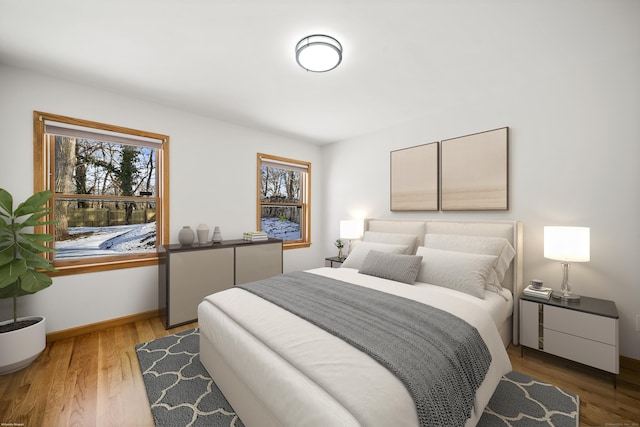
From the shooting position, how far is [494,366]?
5.37 feet

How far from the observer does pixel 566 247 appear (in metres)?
2.17

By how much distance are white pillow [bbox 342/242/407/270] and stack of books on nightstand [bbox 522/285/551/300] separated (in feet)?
3.75

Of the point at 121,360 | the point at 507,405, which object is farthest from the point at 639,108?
the point at 121,360

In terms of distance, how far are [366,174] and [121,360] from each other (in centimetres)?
365

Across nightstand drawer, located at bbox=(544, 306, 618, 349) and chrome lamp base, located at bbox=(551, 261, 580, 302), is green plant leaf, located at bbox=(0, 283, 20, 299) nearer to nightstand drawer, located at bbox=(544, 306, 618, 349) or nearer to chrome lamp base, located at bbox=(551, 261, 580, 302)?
nightstand drawer, located at bbox=(544, 306, 618, 349)

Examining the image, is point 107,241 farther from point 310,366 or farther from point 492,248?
point 492,248

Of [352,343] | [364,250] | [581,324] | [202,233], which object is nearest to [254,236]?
[202,233]

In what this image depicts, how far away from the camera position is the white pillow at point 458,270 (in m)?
2.26

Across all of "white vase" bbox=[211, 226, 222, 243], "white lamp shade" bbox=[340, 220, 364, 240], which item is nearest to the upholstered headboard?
"white lamp shade" bbox=[340, 220, 364, 240]

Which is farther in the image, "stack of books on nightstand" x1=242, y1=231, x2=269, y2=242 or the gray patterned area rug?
"stack of books on nightstand" x1=242, y1=231, x2=269, y2=242

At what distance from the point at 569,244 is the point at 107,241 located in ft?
15.0

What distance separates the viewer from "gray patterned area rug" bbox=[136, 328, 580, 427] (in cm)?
160

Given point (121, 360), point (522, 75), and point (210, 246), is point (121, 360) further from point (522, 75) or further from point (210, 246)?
point (522, 75)

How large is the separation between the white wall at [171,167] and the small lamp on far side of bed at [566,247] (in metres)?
3.38
